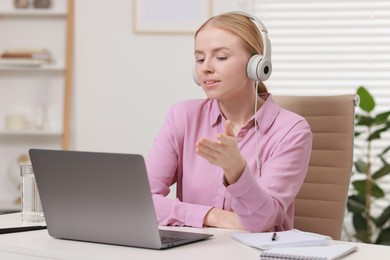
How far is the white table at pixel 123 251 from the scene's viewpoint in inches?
58.0

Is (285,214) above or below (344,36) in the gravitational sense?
below

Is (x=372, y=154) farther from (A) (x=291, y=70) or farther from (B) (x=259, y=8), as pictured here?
(B) (x=259, y=8)

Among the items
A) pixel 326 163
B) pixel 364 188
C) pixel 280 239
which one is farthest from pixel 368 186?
pixel 280 239

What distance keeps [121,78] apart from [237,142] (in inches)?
91.1

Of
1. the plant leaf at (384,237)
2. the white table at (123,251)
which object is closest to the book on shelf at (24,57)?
the plant leaf at (384,237)

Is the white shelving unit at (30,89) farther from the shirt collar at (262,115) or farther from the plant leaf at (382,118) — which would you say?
the shirt collar at (262,115)

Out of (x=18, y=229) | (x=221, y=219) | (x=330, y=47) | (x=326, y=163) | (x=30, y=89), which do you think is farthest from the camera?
(x=30, y=89)

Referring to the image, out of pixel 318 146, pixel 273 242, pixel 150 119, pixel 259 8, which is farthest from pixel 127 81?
pixel 273 242

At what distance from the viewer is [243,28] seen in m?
2.10

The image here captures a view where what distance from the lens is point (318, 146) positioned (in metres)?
2.40

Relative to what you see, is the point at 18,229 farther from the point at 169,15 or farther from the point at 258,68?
the point at 169,15

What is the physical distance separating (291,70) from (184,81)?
1.89 ft

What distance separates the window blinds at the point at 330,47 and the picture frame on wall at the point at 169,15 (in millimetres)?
302

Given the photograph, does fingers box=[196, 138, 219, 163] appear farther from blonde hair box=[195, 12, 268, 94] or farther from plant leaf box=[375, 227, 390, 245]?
plant leaf box=[375, 227, 390, 245]
